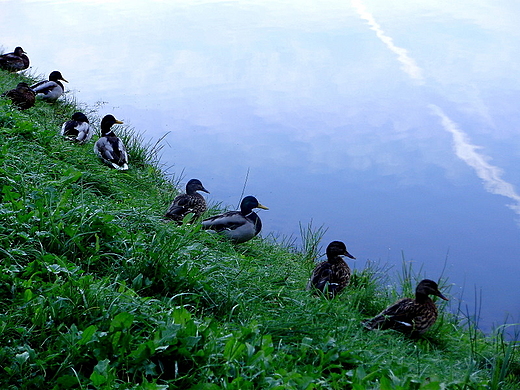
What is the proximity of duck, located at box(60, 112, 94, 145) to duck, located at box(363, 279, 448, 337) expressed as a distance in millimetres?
4608

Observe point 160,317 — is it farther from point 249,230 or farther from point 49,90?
point 49,90

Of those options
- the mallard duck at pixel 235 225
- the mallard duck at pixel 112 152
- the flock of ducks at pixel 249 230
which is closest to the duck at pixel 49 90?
the flock of ducks at pixel 249 230

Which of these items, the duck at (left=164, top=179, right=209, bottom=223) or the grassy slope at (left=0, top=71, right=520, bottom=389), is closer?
the grassy slope at (left=0, top=71, right=520, bottom=389)

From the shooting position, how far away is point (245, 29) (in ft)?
54.9

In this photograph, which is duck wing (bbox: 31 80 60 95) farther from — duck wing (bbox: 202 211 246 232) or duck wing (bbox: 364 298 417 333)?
duck wing (bbox: 364 298 417 333)

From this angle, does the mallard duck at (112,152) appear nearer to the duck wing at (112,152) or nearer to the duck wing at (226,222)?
the duck wing at (112,152)

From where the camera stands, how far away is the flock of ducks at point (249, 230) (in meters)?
4.79

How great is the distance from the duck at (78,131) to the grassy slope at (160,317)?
2.12 m

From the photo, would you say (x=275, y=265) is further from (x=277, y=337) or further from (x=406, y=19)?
(x=406, y=19)

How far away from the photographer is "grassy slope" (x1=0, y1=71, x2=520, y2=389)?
9.38 feet

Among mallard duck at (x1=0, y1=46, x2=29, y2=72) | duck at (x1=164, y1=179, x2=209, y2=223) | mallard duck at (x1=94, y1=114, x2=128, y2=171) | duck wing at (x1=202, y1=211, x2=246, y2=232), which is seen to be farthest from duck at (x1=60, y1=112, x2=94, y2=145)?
mallard duck at (x1=0, y1=46, x2=29, y2=72)

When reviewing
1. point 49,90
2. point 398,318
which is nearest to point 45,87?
point 49,90

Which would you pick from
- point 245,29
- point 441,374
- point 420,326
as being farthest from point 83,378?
point 245,29

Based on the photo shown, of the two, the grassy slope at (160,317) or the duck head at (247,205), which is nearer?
the grassy slope at (160,317)
